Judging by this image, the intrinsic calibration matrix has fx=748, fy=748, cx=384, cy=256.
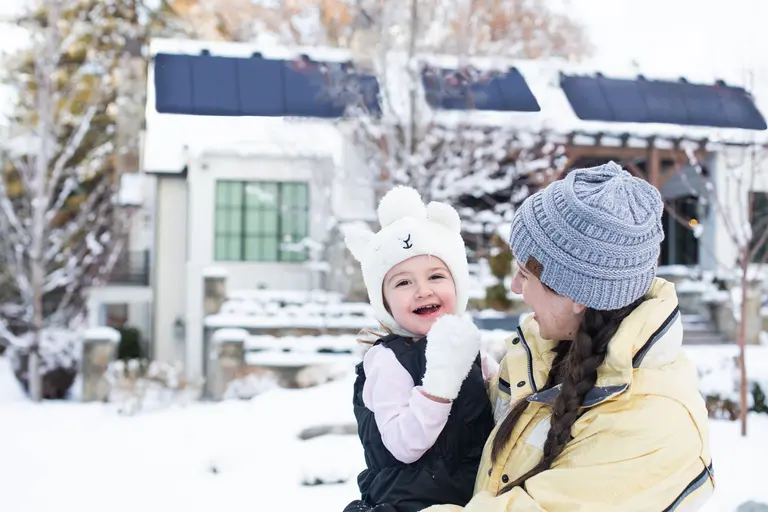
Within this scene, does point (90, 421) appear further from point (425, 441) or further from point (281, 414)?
point (425, 441)

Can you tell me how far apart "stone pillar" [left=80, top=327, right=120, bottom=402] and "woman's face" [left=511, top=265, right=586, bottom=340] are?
1057cm

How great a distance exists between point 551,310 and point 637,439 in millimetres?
351

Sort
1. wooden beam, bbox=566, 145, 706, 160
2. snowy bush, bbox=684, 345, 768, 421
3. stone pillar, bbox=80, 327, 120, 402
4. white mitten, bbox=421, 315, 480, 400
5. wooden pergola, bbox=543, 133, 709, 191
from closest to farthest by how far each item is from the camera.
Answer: white mitten, bbox=421, 315, 480, 400 → snowy bush, bbox=684, 345, 768, 421 → stone pillar, bbox=80, 327, 120, 402 → wooden pergola, bbox=543, 133, 709, 191 → wooden beam, bbox=566, 145, 706, 160

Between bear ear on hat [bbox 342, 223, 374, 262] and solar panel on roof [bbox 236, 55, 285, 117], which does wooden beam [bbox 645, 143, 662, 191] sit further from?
bear ear on hat [bbox 342, 223, 374, 262]

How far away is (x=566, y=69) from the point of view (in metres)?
15.6

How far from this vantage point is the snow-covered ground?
5754 millimetres

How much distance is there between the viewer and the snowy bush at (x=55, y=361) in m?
12.7

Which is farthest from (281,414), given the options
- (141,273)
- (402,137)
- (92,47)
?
(92,47)

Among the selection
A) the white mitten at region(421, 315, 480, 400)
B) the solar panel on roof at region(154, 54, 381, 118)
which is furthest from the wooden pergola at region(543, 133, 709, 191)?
the white mitten at region(421, 315, 480, 400)

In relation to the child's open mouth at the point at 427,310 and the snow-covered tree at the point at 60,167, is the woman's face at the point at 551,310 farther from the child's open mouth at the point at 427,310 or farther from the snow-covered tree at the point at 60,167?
the snow-covered tree at the point at 60,167

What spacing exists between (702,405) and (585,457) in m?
0.28

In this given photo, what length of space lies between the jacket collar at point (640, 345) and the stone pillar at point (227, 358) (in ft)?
31.5

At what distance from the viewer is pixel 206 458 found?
725 centimetres

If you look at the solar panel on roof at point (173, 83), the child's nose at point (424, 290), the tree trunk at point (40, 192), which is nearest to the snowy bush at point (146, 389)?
the tree trunk at point (40, 192)
